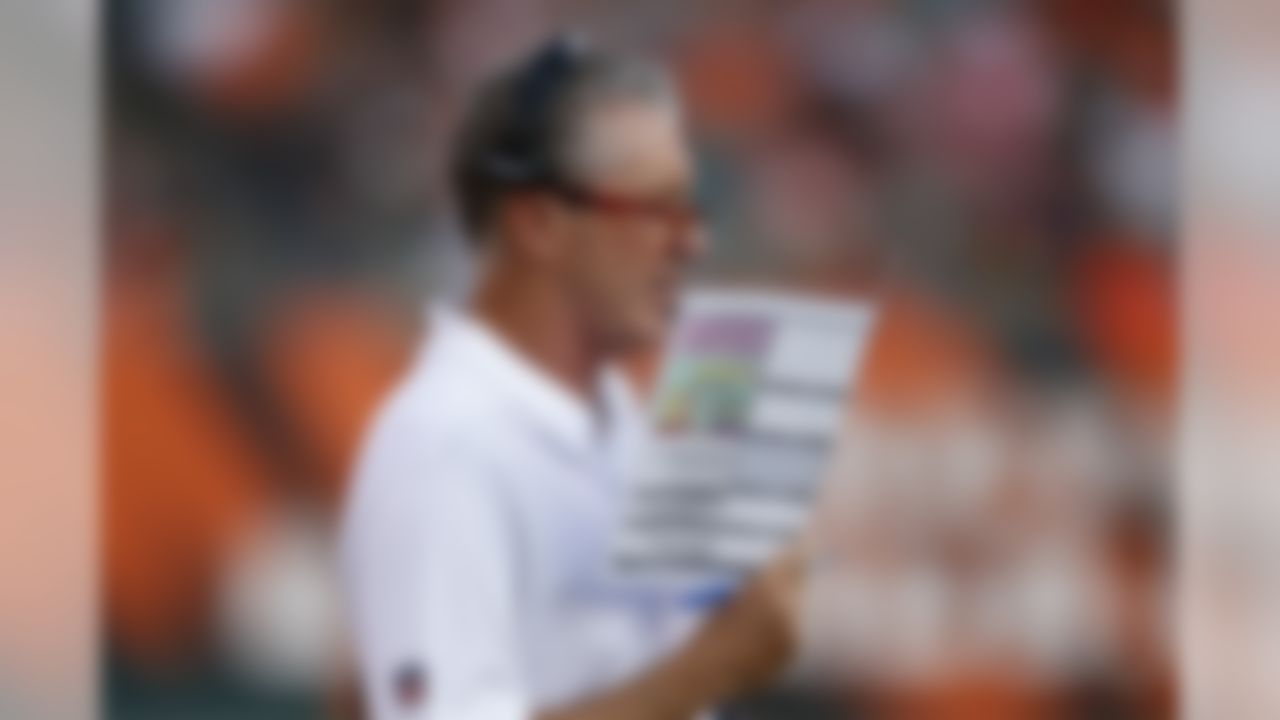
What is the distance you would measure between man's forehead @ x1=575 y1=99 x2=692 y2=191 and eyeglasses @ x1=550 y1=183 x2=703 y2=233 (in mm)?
11

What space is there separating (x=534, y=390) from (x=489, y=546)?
148 millimetres

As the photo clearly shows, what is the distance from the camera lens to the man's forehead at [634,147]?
2387 millimetres

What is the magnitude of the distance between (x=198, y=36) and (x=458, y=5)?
0.77ft

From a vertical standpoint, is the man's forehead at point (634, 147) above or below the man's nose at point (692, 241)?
above

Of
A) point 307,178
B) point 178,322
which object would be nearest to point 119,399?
point 178,322

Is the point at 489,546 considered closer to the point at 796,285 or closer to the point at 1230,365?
the point at 796,285

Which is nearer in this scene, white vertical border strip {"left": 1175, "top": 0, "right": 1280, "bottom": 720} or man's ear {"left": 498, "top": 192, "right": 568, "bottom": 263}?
man's ear {"left": 498, "top": 192, "right": 568, "bottom": 263}

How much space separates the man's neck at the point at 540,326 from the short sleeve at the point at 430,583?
117 millimetres

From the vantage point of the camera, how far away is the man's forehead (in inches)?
94.0

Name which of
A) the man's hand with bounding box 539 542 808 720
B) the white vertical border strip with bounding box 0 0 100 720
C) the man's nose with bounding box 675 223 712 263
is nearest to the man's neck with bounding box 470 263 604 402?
the man's nose with bounding box 675 223 712 263

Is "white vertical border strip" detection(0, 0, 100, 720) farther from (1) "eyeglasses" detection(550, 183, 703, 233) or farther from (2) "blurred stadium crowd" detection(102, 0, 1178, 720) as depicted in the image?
(1) "eyeglasses" detection(550, 183, 703, 233)

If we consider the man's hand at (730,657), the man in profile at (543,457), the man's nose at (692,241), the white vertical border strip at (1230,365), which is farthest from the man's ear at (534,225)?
the white vertical border strip at (1230,365)

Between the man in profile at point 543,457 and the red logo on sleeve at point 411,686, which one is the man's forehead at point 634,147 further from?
the red logo on sleeve at point 411,686

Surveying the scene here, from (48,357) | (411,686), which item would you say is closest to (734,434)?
(411,686)
